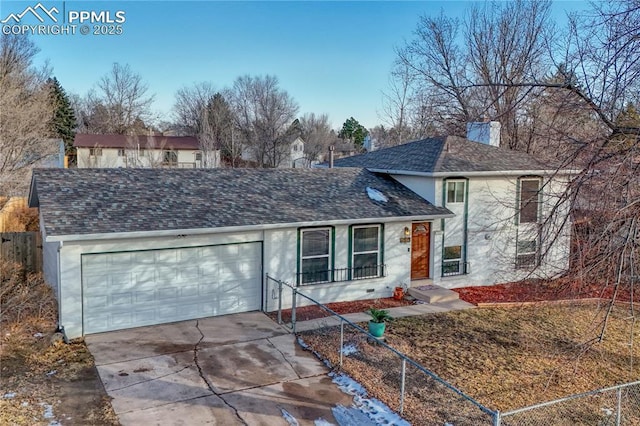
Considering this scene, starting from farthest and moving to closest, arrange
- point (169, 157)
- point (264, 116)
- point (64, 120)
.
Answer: point (264, 116) → point (64, 120) → point (169, 157)

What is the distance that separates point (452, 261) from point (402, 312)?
3.83 m

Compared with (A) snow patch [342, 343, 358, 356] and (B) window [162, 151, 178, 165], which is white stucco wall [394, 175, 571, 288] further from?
→ (B) window [162, 151, 178, 165]

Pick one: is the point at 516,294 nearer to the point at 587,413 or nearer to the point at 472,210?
the point at 472,210

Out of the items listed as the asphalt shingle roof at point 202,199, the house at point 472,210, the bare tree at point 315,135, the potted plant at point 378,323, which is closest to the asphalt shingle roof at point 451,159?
the house at point 472,210

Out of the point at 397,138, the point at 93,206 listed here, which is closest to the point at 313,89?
the point at 397,138

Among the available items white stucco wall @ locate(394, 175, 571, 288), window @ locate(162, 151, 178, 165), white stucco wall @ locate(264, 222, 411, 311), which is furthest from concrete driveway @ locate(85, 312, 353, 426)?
window @ locate(162, 151, 178, 165)

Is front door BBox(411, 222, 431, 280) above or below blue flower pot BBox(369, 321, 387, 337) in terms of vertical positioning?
above

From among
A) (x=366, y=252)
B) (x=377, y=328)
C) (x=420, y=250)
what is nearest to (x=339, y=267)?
(x=366, y=252)

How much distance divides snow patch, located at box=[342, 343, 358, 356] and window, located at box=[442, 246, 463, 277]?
6617 mm

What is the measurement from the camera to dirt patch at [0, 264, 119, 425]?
24.7 feet

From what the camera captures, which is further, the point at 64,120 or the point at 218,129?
the point at 218,129

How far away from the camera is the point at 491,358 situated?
10.4 m

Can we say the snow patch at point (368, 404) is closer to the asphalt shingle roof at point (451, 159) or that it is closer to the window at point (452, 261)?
the window at point (452, 261)

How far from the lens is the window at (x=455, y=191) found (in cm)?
1619
